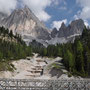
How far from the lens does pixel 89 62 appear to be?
53.5 meters

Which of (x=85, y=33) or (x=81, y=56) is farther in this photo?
(x=85, y=33)

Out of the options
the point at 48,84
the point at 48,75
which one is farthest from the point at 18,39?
the point at 48,84

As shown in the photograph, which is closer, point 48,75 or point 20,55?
point 48,75

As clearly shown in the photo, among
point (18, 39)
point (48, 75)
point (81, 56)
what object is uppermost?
point (18, 39)

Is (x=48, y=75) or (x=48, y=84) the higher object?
(x=48, y=84)

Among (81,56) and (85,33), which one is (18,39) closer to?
(85,33)

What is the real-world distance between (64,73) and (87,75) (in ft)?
28.7

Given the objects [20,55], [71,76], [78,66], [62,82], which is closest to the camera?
[62,82]

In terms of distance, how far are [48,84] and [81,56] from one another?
117 feet

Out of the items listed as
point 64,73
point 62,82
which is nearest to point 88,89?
point 62,82

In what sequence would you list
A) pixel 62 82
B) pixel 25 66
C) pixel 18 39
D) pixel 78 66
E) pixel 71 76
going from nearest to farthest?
pixel 62 82 → pixel 71 76 → pixel 78 66 → pixel 25 66 → pixel 18 39

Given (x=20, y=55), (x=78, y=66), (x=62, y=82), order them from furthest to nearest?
1. (x=20, y=55)
2. (x=78, y=66)
3. (x=62, y=82)

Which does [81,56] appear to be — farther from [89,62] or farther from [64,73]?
[64,73]

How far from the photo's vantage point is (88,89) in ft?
80.6
